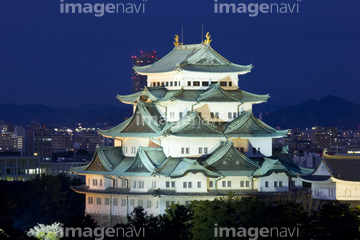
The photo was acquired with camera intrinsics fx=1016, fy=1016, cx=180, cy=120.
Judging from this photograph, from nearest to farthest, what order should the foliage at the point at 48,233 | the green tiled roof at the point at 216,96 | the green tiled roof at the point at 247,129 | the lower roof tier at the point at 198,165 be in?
1. the foliage at the point at 48,233
2. the lower roof tier at the point at 198,165
3. the green tiled roof at the point at 247,129
4. the green tiled roof at the point at 216,96

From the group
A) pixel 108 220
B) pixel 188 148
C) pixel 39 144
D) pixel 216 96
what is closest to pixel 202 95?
pixel 216 96

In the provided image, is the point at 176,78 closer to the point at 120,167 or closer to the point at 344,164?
the point at 120,167

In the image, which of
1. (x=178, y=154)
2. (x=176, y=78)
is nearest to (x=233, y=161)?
(x=178, y=154)

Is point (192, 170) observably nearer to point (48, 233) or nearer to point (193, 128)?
point (193, 128)

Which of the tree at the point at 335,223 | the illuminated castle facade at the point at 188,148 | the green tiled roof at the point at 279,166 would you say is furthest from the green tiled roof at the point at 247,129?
the tree at the point at 335,223

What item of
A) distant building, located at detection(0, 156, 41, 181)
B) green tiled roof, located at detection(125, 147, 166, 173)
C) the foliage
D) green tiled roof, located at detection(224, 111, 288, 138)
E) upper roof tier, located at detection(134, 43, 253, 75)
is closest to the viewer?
the foliage

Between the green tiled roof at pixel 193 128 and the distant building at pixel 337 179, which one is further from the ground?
the green tiled roof at pixel 193 128

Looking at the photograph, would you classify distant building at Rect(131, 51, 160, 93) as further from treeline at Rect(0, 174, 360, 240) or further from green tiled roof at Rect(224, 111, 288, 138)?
treeline at Rect(0, 174, 360, 240)

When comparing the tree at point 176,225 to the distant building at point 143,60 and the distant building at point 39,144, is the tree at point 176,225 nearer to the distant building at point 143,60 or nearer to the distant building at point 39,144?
the distant building at point 143,60

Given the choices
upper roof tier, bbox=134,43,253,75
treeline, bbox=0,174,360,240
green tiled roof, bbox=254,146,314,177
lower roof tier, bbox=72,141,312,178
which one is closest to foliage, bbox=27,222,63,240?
treeline, bbox=0,174,360,240
